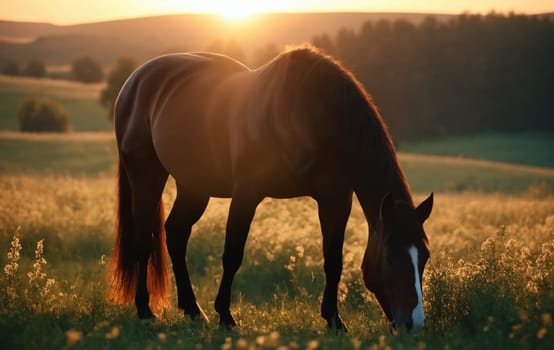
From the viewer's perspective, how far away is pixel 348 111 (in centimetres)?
483

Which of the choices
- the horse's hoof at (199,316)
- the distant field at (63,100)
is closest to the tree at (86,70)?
the distant field at (63,100)

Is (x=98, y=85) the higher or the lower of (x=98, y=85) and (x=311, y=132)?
the lower

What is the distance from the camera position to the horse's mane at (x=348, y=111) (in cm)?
473

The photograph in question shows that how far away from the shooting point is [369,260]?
4664mm

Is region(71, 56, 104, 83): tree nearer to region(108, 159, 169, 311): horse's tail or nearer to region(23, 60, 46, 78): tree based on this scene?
region(23, 60, 46, 78): tree

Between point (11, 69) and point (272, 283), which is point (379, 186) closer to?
point (272, 283)

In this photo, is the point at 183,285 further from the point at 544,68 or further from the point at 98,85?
the point at 98,85

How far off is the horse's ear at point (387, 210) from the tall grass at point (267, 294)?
2.38 ft

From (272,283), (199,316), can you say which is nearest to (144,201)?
(199,316)

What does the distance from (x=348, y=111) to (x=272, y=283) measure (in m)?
Result: 3.78

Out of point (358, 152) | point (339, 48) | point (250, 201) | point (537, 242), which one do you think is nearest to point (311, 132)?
point (358, 152)

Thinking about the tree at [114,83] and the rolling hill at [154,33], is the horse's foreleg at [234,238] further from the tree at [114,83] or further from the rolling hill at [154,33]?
the rolling hill at [154,33]

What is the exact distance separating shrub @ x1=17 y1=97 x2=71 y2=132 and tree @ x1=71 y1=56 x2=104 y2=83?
32.6 m

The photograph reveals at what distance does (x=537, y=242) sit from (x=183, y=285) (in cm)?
451
